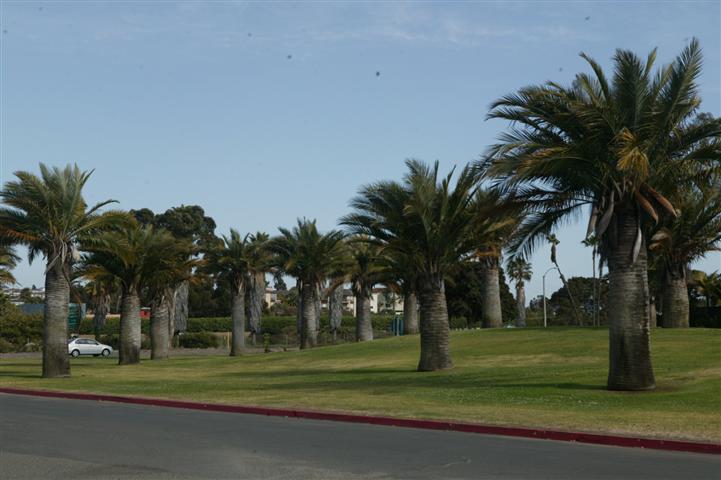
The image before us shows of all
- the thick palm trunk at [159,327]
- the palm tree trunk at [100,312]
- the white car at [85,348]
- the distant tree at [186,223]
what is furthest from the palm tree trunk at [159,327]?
the distant tree at [186,223]

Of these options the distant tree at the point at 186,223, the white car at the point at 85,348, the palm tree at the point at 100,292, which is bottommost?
the white car at the point at 85,348

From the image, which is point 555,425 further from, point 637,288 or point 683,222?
point 683,222

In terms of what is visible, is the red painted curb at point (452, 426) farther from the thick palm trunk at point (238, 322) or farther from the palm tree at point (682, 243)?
the thick palm trunk at point (238, 322)

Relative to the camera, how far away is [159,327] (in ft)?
182

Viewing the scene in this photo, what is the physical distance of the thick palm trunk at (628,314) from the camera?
2242cm

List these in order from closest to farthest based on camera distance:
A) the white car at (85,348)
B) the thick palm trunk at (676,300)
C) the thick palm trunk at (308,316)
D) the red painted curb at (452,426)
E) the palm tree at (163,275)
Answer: the red painted curb at (452,426)
the thick palm trunk at (676,300)
the palm tree at (163,275)
the thick palm trunk at (308,316)
the white car at (85,348)

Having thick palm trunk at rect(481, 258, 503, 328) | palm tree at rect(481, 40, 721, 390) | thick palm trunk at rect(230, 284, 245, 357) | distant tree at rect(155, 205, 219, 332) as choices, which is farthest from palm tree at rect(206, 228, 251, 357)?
distant tree at rect(155, 205, 219, 332)

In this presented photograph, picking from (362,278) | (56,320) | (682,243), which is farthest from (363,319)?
(56,320)

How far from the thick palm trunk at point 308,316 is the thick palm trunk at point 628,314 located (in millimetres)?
33873

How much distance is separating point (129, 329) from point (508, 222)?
26.2m

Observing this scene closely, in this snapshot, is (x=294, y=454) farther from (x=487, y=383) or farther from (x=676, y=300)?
(x=676, y=300)

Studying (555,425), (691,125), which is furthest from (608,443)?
(691,125)

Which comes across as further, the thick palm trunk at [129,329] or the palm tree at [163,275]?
the palm tree at [163,275]

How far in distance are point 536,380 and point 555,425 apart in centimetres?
1055
